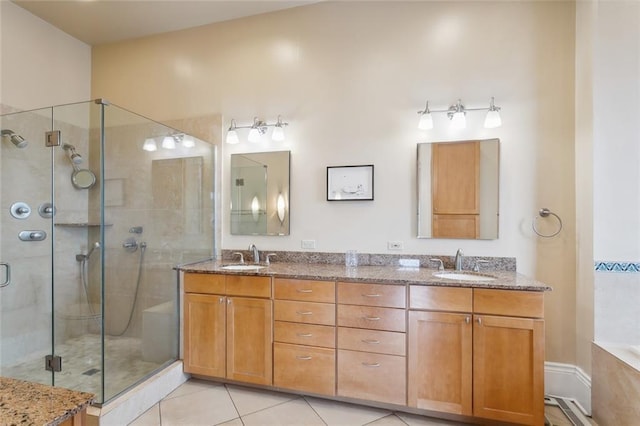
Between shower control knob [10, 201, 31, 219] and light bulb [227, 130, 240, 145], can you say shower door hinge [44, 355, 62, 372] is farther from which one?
light bulb [227, 130, 240, 145]

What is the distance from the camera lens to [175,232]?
2676mm

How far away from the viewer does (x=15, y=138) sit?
2.60 metres

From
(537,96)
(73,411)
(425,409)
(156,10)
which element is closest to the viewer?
(73,411)

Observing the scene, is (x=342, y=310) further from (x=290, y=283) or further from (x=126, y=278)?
(x=126, y=278)

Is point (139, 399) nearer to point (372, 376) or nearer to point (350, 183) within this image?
point (372, 376)

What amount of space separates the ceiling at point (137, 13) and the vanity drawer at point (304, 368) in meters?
2.86

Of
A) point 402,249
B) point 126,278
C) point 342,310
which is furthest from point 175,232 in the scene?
point 402,249

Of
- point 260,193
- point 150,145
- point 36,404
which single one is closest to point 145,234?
point 150,145

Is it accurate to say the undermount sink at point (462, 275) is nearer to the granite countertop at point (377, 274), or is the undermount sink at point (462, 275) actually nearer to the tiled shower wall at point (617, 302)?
the granite countertop at point (377, 274)

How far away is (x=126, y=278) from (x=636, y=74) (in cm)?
380

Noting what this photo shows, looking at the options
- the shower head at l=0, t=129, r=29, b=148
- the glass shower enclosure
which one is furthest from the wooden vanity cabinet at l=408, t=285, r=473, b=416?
the shower head at l=0, t=129, r=29, b=148

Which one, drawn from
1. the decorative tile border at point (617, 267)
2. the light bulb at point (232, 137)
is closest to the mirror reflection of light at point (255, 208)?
the light bulb at point (232, 137)

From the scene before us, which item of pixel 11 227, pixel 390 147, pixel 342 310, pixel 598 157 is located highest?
pixel 390 147

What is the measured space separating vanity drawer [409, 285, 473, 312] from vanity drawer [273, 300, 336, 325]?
0.54 m
